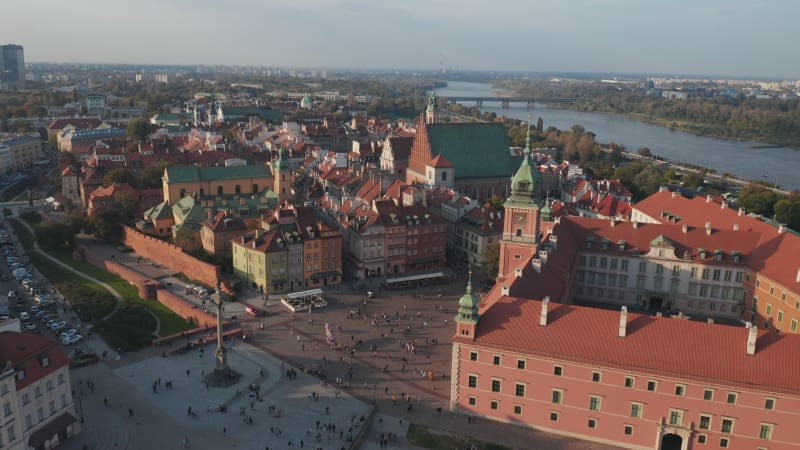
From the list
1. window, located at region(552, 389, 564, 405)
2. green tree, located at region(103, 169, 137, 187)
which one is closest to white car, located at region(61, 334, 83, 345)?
window, located at region(552, 389, 564, 405)

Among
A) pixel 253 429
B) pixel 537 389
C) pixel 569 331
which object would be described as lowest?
pixel 253 429

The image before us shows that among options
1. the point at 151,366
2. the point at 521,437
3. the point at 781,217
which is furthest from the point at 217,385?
the point at 781,217

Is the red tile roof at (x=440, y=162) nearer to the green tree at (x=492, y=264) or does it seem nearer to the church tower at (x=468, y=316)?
the green tree at (x=492, y=264)

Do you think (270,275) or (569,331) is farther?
(270,275)

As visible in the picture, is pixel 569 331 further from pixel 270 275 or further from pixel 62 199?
pixel 62 199

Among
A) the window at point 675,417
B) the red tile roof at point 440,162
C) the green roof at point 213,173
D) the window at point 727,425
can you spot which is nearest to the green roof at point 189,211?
the green roof at point 213,173

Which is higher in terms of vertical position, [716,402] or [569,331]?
[569,331]
